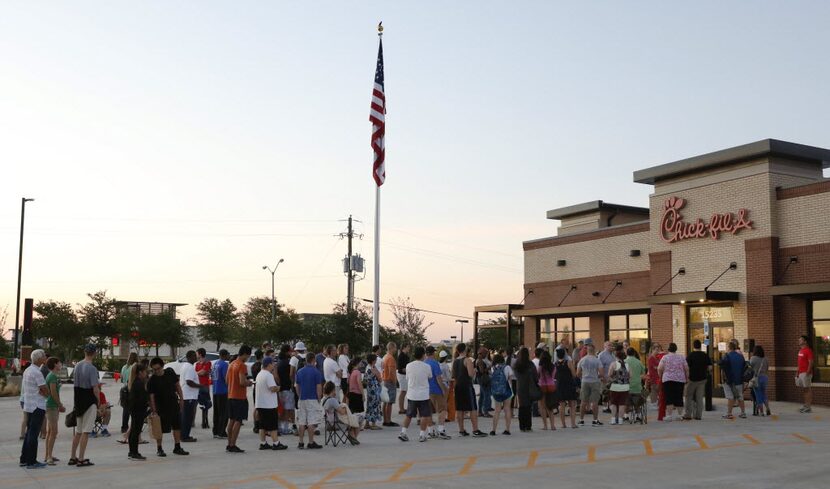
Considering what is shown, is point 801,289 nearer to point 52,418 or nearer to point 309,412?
point 309,412

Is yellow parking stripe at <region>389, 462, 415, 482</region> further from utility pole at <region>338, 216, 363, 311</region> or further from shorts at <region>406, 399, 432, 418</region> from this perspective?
utility pole at <region>338, 216, 363, 311</region>

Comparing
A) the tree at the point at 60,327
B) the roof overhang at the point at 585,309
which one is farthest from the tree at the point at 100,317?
the roof overhang at the point at 585,309

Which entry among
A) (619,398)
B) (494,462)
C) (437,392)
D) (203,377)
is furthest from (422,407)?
(203,377)

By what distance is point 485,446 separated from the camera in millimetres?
16266

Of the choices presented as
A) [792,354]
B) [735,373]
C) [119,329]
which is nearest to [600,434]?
[735,373]

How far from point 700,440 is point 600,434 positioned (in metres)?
2.15

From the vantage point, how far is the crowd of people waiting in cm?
1472

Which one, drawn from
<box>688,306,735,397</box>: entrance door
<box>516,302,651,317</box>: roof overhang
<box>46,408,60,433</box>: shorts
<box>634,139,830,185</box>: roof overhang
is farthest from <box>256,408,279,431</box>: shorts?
<box>516,302,651,317</box>: roof overhang

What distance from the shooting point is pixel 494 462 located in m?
14.0

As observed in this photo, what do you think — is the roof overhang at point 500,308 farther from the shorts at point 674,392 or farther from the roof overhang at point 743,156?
the shorts at point 674,392

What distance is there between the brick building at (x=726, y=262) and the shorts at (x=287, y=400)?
1404cm

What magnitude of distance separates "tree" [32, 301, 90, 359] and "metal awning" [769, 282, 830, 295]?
63.3 metres

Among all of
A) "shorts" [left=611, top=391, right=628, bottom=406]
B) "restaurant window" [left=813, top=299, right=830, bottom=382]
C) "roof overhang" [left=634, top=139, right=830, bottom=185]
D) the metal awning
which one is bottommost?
"shorts" [left=611, top=391, right=628, bottom=406]

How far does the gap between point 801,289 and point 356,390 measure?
1363 cm
